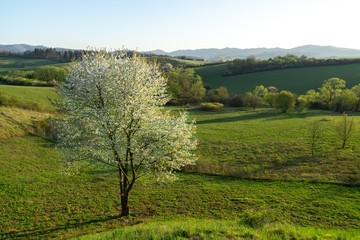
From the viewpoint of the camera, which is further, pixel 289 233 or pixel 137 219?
pixel 137 219

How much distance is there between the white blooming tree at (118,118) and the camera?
19.3 meters

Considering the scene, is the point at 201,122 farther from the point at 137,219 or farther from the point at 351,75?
the point at 351,75

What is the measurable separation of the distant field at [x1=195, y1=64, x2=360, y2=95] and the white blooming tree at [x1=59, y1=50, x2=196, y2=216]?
9092cm

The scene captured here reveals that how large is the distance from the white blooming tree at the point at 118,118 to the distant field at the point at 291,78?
90.9 metres

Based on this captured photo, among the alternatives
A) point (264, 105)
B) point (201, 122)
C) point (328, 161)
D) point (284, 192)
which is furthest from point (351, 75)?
point (284, 192)

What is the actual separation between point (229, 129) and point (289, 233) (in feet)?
143

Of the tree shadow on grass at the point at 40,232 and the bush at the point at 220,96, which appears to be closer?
the tree shadow on grass at the point at 40,232

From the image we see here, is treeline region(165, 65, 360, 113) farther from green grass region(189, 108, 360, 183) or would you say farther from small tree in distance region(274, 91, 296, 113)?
green grass region(189, 108, 360, 183)

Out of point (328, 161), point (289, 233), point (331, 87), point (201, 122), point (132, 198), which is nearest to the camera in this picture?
point (289, 233)

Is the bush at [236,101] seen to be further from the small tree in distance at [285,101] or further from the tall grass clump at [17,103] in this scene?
the tall grass clump at [17,103]

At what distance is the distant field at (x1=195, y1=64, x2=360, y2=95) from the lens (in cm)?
10962

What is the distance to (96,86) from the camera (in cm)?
1914

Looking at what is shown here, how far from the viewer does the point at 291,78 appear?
12038 centimetres

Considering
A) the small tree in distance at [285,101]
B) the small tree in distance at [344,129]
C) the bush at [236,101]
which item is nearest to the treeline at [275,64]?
the bush at [236,101]
